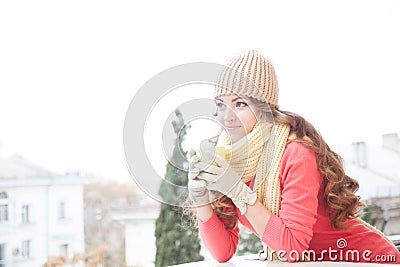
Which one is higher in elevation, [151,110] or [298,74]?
[298,74]

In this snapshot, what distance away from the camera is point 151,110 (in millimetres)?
1662

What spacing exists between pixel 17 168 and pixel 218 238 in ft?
3.13

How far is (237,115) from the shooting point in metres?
1.69

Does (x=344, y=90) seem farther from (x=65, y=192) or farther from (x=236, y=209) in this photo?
(x=65, y=192)

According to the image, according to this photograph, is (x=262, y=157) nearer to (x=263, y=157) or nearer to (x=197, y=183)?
(x=263, y=157)

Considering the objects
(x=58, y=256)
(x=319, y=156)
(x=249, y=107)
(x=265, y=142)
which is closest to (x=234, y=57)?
(x=249, y=107)

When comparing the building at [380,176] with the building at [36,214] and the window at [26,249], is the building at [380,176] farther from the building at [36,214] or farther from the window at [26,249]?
the window at [26,249]

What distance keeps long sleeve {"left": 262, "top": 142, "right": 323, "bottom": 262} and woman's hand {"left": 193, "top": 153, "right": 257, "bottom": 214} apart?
0.09m

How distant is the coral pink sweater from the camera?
1.57 meters

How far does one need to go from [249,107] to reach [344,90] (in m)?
0.98

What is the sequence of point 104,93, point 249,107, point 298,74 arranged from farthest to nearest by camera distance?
point 298,74, point 104,93, point 249,107

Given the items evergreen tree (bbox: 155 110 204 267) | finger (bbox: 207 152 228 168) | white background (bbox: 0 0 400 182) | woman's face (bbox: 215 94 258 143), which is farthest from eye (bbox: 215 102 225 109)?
evergreen tree (bbox: 155 110 204 267)

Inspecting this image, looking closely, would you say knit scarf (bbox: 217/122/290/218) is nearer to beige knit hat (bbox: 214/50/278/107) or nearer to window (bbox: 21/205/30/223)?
beige knit hat (bbox: 214/50/278/107)

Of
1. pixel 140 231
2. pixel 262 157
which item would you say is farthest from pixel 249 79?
pixel 140 231
